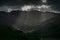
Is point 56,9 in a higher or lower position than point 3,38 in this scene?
lower

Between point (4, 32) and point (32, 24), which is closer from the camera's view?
point (4, 32)

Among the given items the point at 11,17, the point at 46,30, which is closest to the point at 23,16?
the point at 11,17

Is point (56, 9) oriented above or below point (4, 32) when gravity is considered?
below

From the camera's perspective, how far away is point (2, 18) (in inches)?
348

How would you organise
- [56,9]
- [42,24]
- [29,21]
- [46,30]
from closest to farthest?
[46,30]
[42,24]
[29,21]
[56,9]

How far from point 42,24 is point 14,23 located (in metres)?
1.25

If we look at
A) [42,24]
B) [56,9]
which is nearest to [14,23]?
[42,24]

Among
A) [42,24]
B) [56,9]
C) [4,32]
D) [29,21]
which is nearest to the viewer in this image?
[4,32]

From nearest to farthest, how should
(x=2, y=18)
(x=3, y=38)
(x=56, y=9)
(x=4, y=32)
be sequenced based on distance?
(x=3, y=38) → (x=4, y=32) → (x=2, y=18) → (x=56, y=9)

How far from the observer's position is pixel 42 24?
25.4ft

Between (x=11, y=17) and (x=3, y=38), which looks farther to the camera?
(x=11, y=17)

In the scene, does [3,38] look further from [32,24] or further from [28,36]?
[32,24]

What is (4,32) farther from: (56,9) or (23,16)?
(56,9)

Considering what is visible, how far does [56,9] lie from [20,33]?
211 inches
